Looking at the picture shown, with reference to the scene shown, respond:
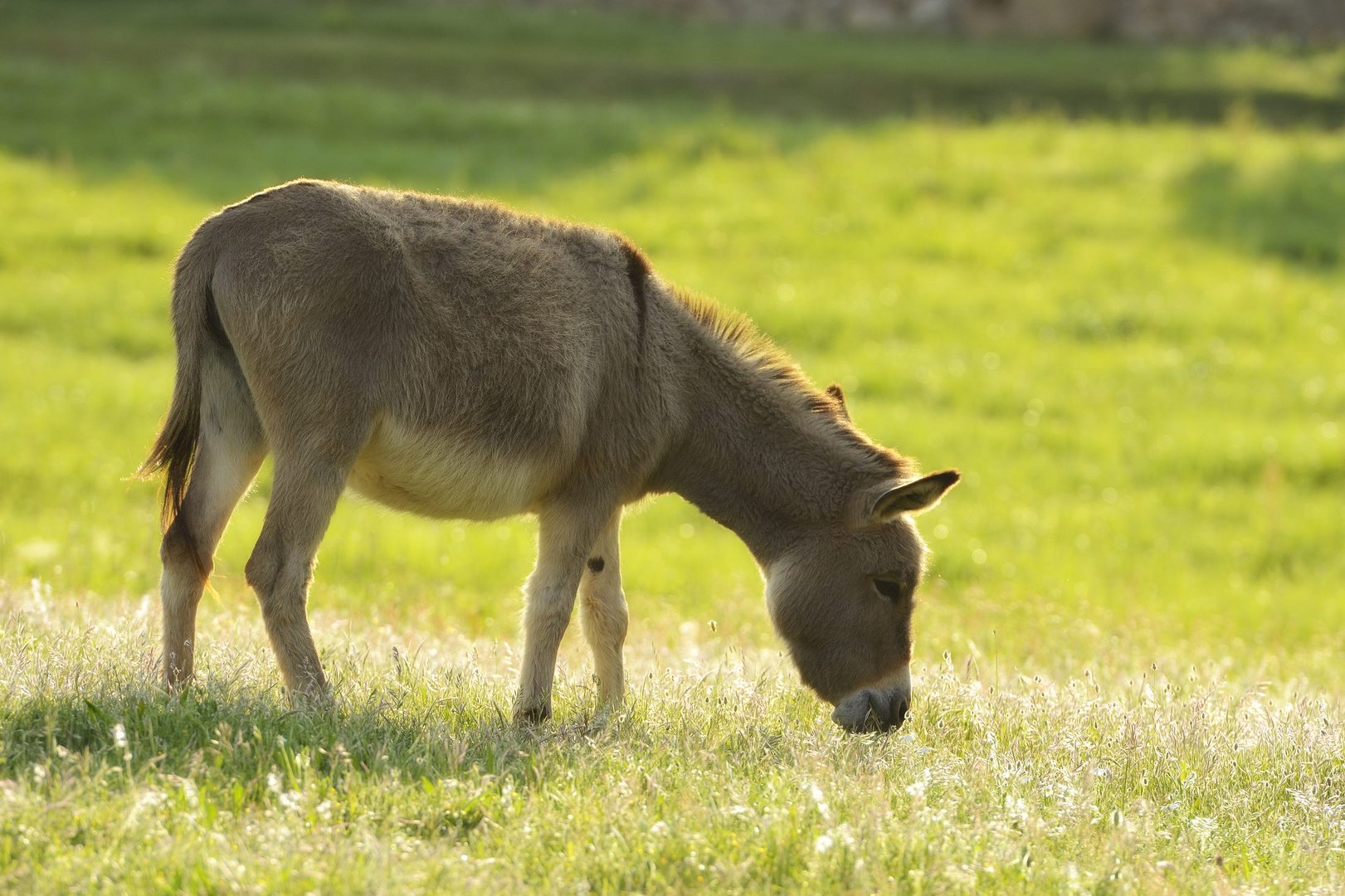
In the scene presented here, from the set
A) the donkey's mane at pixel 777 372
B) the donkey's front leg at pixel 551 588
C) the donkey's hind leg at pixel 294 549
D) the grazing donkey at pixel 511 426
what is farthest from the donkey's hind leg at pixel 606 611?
the donkey's hind leg at pixel 294 549

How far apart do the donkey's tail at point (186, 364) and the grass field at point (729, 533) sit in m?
0.75

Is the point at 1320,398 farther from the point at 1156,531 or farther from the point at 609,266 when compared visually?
the point at 609,266

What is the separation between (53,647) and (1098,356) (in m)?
11.5

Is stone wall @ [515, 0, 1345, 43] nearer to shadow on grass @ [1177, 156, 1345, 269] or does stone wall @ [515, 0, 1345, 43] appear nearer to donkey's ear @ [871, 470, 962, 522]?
shadow on grass @ [1177, 156, 1345, 269]

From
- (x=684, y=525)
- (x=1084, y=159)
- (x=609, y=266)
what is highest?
(x=609, y=266)

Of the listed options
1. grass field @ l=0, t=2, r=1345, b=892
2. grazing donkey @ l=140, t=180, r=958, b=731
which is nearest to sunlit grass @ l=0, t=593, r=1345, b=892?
grass field @ l=0, t=2, r=1345, b=892

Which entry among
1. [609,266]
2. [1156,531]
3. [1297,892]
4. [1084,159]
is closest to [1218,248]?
[1084,159]

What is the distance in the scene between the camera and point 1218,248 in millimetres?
17672

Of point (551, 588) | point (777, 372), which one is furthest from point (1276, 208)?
point (551, 588)

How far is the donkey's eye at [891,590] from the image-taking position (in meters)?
6.03

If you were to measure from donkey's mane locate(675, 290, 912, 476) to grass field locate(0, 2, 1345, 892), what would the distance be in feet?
3.29

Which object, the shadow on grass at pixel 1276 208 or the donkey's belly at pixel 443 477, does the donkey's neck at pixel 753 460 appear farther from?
the shadow on grass at pixel 1276 208

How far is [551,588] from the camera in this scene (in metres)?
5.79

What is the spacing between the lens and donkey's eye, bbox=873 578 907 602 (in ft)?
19.8
